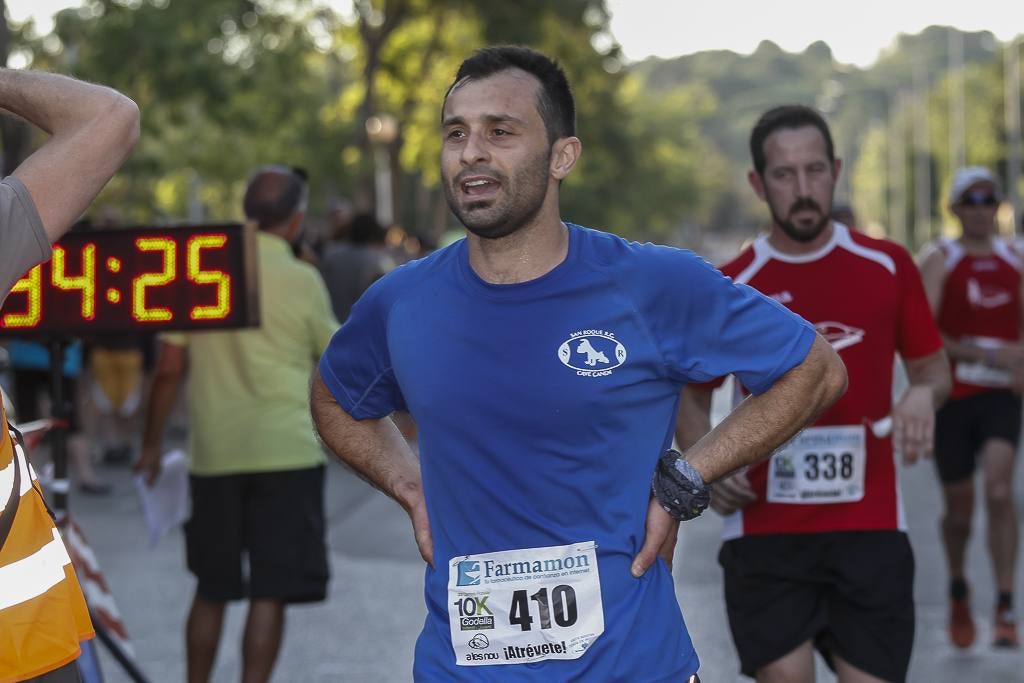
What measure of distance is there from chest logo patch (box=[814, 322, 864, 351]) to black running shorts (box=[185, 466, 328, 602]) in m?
2.40

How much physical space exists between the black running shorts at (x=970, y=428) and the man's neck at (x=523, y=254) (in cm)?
535

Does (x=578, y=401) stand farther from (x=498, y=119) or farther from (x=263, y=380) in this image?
(x=263, y=380)

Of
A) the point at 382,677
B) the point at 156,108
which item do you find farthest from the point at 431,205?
the point at 382,677

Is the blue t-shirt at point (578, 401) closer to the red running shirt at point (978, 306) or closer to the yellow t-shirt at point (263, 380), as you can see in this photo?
the yellow t-shirt at point (263, 380)

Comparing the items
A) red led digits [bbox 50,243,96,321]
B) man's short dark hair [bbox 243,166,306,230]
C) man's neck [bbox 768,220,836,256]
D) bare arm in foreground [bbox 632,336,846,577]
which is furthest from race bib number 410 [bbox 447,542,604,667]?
man's short dark hair [bbox 243,166,306,230]

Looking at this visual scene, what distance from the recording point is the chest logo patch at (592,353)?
3.72 m

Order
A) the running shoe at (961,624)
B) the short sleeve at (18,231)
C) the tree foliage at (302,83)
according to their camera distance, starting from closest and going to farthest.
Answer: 1. the short sleeve at (18,231)
2. the running shoe at (961,624)
3. the tree foliage at (302,83)

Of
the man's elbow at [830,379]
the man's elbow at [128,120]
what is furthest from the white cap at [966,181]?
the man's elbow at [128,120]

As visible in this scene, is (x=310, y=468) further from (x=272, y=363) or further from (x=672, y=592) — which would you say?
(x=672, y=592)

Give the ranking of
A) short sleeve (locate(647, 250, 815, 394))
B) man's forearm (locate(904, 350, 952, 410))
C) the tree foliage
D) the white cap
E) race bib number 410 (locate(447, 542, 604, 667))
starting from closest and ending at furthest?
1. race bib number 410 (locate(447, 542, 604, 667))
2. short sleeve (locate(647, 250, 815, 394))
3. man's forearm (locate(904, 350, 952, 410))
4. the white cap
5. the tree foliage

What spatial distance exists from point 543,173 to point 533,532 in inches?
28.5

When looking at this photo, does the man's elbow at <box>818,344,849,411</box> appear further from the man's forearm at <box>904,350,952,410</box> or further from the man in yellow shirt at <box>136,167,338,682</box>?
the man in yellow shirt at <box>136,167,338,682</box>

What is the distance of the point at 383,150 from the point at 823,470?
3606cm

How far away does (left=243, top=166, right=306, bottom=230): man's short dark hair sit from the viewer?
24.1ft
